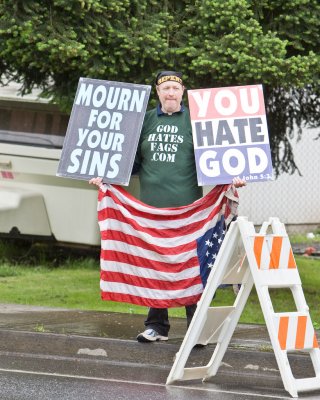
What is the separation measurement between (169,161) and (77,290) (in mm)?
4728

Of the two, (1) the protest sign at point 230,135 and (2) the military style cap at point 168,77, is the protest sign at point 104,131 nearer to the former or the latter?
(2) the military style cap at point 168,77

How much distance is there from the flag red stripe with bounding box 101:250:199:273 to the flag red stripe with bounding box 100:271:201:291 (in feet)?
0.29

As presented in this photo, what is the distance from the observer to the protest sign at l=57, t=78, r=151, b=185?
8.55m

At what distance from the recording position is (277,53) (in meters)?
10.5

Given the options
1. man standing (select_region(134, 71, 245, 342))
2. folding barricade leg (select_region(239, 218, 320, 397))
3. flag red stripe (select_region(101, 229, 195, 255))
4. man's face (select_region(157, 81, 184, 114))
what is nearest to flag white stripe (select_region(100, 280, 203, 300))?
flag red stripe (select_region(101, 229, 195, 255))

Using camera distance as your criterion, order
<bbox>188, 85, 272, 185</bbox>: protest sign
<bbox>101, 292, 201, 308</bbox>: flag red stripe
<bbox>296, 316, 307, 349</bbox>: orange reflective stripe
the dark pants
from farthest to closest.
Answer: the dark pants < <bbox>101, 292, 201, 308</bbox>: flag red stripe < <bbox>188, 85, 272, 185</bbox>: protest sign < <bbox>296, 316, 307, 349</bbox>: orange reflective stripe

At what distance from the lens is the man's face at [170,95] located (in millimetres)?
8570

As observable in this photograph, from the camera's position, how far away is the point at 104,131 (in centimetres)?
865

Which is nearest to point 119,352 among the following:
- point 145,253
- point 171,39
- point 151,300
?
point 151,300

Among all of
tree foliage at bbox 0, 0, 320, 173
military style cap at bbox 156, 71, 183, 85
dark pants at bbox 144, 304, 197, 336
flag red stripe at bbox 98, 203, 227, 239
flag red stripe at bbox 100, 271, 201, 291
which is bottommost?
dark pants at bbox 144, 304, 197, 336

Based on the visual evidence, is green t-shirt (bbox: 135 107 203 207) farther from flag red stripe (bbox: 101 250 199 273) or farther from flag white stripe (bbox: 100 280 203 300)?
flag white stripe (bbox: 100 280 203 300)

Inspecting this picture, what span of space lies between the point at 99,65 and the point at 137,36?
0.45 m

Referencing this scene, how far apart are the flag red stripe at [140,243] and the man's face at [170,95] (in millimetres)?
962

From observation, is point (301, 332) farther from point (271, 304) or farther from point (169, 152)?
point (169, 152)
